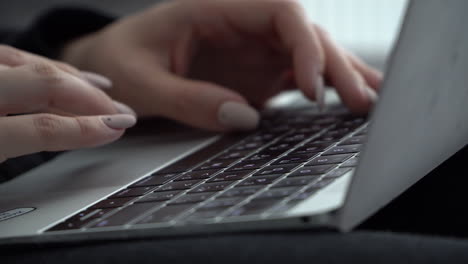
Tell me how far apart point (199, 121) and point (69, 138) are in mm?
193

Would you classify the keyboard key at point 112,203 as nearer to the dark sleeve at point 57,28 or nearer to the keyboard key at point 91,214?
the keyboard key at point 91,214

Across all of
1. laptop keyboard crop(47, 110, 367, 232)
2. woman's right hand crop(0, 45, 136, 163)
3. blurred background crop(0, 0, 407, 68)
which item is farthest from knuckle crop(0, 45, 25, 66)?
blurred background crop(0, 0, 407, 68)

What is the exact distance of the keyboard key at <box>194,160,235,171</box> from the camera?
40 centimetres

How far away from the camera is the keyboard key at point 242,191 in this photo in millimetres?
293

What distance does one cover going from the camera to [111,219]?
0.30 metres

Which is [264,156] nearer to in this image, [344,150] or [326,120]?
[344,150]

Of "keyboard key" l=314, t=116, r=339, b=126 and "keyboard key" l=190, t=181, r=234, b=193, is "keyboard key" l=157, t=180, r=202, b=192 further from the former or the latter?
"keyboard key" l=314, t=116, r=339, b=126

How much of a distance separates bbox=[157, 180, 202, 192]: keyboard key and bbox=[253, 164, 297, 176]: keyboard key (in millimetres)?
45

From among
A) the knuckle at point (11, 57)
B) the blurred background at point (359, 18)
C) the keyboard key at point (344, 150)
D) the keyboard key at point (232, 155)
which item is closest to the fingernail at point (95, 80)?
the knuckle at point (11, 57)

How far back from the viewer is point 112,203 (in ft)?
1.12

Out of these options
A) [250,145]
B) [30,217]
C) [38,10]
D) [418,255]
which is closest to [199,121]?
[250,145]

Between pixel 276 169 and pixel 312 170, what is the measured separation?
3cm

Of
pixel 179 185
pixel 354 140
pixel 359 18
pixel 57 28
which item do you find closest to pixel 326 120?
pixel 354 140

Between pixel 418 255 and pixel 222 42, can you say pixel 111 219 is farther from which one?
pixel 222 42
